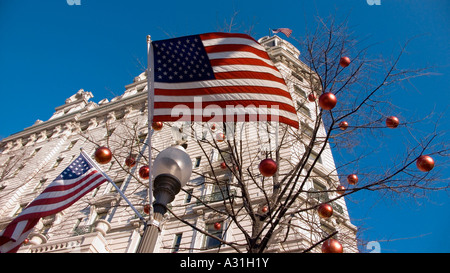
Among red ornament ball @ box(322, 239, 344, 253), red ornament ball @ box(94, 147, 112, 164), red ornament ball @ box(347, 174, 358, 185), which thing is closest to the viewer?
red ornament ball @ box(322, 239, 344, 253)

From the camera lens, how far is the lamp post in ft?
13.6

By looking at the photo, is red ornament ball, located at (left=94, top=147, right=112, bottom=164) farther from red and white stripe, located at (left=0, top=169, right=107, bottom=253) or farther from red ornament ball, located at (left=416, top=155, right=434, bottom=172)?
red ornament ball, located at (left=416, top=155, right=434, bottom=172)

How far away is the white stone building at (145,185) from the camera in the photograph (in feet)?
36.7

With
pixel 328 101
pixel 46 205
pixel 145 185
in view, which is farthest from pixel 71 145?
pixel 328 101

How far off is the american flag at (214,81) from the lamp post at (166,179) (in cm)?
120

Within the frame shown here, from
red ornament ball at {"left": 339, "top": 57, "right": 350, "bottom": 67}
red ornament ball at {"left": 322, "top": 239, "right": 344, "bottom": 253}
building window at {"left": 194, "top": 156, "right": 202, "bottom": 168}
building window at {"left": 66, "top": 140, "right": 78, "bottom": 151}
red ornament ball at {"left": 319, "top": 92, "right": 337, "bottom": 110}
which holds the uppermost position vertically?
building window at {"left": 66, "top": 140, "right": 78, "bottom": 151}

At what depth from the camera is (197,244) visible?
543 inches

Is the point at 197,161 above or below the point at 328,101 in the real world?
above

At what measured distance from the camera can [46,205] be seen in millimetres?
8133

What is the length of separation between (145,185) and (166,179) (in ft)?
10.2

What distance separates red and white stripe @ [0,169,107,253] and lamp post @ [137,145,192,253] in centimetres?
394

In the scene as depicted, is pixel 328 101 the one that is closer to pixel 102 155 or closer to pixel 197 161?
pixel 102 155

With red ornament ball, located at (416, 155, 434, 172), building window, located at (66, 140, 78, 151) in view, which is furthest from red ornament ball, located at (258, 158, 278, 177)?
building window, located at (66, 140, 78, 151)
